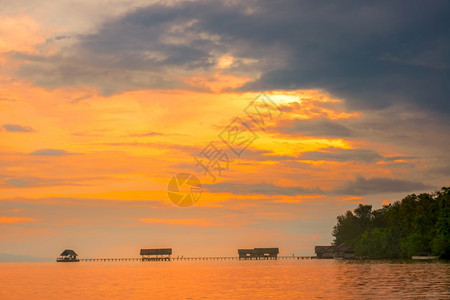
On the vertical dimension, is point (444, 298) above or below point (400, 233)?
below

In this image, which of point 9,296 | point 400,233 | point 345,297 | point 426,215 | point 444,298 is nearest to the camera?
point 444,298

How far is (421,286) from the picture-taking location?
55688 mm

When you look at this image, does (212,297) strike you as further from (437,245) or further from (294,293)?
(437,245)

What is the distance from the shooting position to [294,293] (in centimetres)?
5569

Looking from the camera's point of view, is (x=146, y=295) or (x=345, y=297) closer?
(x=345, y=297)

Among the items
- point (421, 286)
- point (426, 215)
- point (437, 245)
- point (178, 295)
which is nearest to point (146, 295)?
point (178, 295)

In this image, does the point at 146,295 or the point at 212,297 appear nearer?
the point at 212,297

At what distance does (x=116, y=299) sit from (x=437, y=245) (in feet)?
319

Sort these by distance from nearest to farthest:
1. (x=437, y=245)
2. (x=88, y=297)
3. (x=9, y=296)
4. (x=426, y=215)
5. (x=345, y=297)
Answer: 1. (x=345, y=297)
2. (x=88, y=297)
3. (x=9, y=296)
4. (x=437, y=245)
5. (x=426, y=215)

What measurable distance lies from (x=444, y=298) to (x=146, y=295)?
29.6 meters

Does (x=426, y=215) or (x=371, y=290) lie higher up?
(x=426, y=215)

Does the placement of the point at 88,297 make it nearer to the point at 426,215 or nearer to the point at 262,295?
the point at 262,295

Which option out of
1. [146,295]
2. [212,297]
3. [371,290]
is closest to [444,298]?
[371,290]

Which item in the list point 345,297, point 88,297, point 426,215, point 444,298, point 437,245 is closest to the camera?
point 444,298
